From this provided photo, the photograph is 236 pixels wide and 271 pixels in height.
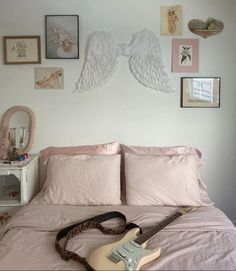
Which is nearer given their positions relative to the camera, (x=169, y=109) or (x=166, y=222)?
(x=166, y=222)

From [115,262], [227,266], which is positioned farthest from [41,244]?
[227,266]

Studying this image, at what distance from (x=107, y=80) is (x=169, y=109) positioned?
59cm

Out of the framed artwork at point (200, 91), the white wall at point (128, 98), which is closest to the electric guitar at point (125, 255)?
the white wall at point (128, 98)

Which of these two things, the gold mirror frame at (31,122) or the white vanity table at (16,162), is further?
the gold mirror frame at (31,122)

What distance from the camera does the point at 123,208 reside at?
2.08 m

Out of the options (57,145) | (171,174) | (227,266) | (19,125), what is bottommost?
(227,266)

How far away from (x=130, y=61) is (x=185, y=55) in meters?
0.47

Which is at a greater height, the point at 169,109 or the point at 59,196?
the point at 169,109

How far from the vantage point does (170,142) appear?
102 inches

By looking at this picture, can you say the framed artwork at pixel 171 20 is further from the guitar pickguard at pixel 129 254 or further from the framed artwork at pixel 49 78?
the guitar pickguard at pixel 129 254

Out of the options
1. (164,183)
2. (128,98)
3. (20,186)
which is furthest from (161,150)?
(20,186)

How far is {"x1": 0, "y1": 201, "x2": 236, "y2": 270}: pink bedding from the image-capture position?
1401mm

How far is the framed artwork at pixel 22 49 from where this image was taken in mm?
2496

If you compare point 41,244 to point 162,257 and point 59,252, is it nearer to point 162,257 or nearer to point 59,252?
point 59,252
